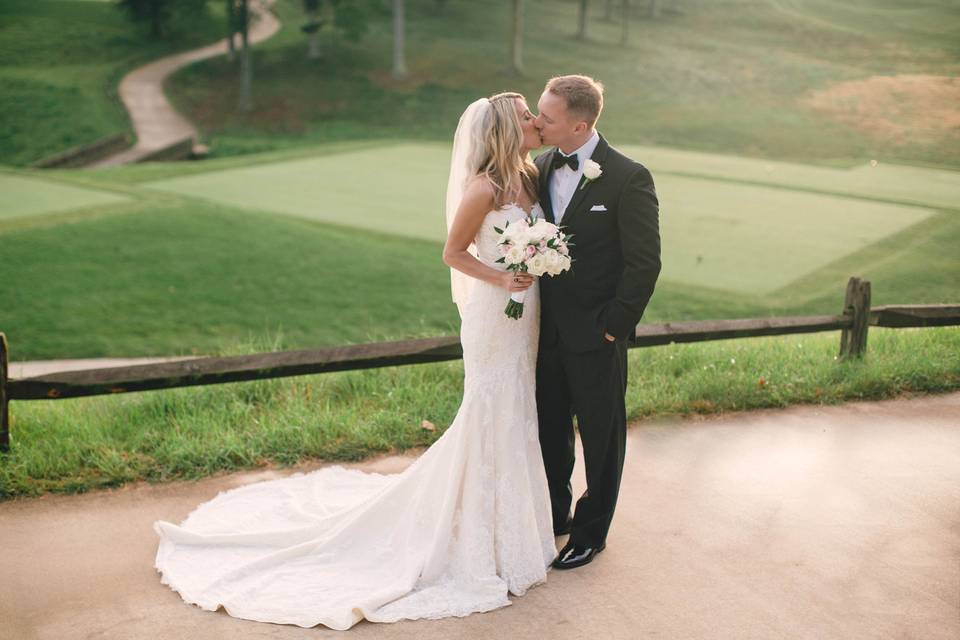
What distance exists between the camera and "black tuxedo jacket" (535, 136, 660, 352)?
392 cm

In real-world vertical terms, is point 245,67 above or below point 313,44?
below

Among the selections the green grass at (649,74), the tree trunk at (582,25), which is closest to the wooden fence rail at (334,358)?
the green grass at (649,74)

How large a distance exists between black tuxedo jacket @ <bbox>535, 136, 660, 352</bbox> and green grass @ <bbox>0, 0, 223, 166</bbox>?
23.3 meters

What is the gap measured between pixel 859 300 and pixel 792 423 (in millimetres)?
1205

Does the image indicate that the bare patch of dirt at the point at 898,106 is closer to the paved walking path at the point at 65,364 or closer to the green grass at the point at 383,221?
the green grass at the point at 383,221

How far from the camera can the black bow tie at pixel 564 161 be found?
Answer: 407 centimetres

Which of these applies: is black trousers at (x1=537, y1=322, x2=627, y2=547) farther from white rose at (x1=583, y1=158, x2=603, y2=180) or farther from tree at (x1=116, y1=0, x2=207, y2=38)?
tree at (x1=116, y1=0, x2=207, y2=38)

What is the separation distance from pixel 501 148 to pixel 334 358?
199 cm

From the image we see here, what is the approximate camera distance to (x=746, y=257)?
12.4m

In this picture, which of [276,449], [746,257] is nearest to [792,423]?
[276,449]

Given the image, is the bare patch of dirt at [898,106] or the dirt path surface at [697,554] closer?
the dirt path surface at [697,554]

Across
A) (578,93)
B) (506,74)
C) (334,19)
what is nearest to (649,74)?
(506,74)

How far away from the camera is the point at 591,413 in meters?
4.16

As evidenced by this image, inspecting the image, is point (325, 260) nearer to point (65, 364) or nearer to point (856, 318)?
point (65, 364)
